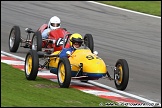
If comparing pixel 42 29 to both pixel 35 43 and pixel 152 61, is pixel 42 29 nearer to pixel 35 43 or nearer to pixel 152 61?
pixel 35 43

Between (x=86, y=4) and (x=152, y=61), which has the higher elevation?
(x=86, y=4)

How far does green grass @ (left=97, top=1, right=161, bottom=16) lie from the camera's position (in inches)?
1196

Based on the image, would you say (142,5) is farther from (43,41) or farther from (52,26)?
(43,41)

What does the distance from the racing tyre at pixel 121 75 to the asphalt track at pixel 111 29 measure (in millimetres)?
199

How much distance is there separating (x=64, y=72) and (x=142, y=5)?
17227 mm

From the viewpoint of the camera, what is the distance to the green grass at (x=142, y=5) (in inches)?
1196

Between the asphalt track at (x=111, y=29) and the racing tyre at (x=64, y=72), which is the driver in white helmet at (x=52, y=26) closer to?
the asphalt track at (x=111, y=29)

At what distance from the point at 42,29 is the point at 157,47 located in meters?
4.58

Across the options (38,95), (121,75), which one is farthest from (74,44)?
(38,95)

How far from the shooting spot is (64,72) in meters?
15.0

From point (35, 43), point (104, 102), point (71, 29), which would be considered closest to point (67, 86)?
point (104, 102)

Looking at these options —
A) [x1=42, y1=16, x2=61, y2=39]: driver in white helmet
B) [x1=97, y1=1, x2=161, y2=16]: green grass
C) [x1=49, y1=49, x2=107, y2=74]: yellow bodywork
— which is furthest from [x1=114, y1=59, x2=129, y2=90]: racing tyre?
Result: [x1=97, y1=1, x2=161, y2=16]: green grass

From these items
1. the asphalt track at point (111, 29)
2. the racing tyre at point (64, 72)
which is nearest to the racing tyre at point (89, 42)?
the asphalt track at point (111, 29)

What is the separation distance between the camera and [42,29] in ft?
68.2
